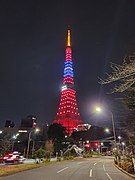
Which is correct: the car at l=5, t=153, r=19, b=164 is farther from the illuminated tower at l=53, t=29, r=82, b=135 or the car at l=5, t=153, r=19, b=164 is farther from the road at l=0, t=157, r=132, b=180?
the illuminated tower at l=53, t=29, r=82, b=135

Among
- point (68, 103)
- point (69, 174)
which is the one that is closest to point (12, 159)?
point (69, 174)

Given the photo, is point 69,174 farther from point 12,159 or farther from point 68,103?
point 68,103

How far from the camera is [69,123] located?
10875 centimetres

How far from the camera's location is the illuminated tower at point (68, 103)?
109 metres

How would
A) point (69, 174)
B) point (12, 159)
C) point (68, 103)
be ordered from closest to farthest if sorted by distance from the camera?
1. point (69, 174)
2. point (12, 159)
3. point (68, 103)

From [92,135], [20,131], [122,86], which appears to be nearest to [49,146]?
[20,131]

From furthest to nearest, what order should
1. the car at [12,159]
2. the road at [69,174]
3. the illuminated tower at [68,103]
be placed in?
the illuminated tower at [68,103] → the car at [12,159] → the road at [69,174]

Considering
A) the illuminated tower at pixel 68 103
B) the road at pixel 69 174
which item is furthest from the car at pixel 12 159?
the illuminated tower at pixel 68 103

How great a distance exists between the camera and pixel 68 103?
113 metres

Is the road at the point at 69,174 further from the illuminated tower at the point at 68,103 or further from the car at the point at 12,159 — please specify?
the illuminated tower at the point at 68,103

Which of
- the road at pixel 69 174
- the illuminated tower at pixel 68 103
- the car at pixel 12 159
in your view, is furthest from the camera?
the illuminated tower at pixel 68 103

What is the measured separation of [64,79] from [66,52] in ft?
59.2

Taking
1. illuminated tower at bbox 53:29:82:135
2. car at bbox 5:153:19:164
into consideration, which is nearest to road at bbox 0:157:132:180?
car at bbox 5:153:19:164

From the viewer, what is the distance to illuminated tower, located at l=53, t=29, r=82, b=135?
109 meters
